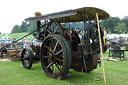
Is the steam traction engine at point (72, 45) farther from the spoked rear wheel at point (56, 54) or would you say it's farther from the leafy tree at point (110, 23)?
the leafy tree at point (110, 23)

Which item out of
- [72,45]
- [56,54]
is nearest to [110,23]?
[72,45]

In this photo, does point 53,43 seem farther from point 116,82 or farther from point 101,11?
point 116,82

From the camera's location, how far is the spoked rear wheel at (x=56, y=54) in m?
4.91

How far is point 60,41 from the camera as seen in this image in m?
5.05

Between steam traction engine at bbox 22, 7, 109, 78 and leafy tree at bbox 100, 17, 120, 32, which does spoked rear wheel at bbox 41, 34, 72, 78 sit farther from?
leafy tree at bbox 100, 17, 120, 32

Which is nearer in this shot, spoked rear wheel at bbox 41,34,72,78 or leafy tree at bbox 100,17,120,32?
spoked rear wheel at bbox 41,34,72,78

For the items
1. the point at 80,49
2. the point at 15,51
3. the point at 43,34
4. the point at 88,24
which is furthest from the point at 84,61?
the point at 15,51

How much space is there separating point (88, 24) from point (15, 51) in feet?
20.9

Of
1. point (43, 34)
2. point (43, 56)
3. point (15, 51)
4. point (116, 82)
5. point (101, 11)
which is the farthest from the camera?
point (15, 51)

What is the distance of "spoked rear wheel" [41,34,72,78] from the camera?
16.1 ft

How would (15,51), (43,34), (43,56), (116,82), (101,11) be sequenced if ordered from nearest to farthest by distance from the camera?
1. (116,82)
2. (101,11)
3. (43,56)
4. (43,34)
5. (15,51)

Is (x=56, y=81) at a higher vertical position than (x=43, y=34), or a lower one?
lower

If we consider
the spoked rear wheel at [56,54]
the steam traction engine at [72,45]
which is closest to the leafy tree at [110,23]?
the steam traction engine at [72,45]

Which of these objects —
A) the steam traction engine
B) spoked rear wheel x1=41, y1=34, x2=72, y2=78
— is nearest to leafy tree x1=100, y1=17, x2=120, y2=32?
the steam traction engine
